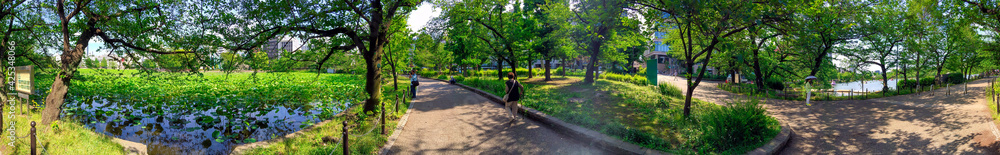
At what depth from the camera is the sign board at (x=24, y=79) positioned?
8.29m

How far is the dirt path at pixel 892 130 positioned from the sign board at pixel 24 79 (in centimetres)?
1486

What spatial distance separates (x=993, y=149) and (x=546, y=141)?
24.8ft

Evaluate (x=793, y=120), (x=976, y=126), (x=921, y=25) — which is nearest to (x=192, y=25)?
(x=793, y=120)

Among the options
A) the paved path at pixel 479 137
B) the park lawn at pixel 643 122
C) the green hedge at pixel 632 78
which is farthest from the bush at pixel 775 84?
the paved path at pixel 479 137

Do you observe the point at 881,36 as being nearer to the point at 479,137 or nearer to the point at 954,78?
the point at 954,78

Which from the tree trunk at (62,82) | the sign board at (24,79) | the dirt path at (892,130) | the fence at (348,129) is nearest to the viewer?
the fence at (348,129)

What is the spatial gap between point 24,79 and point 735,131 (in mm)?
14226

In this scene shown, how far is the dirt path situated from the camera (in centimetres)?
688

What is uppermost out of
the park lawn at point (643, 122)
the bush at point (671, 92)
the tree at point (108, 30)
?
the tree at point (108, 30)

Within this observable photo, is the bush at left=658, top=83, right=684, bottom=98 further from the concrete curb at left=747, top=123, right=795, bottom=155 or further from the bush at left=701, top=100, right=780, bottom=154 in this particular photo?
the bush at left=701, top=100, right=780, bottom=154

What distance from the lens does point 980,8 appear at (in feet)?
28.2

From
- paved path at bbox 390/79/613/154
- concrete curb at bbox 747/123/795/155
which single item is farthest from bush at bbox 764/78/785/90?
paved path at bbox 390/79/613/154

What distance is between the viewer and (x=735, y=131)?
6160 mm

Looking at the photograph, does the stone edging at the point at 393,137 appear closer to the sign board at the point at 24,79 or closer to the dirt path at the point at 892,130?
the dirt path at the point at 892,130
